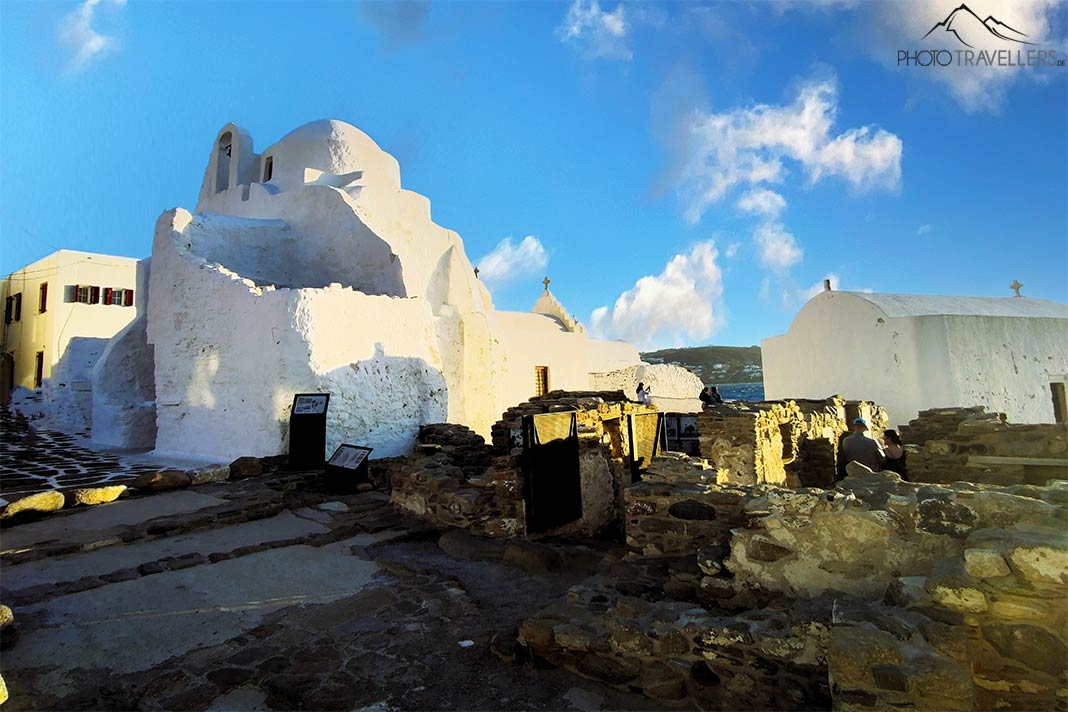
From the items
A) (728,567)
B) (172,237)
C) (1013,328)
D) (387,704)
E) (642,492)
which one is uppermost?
(172,237)

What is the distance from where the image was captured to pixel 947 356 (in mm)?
13742

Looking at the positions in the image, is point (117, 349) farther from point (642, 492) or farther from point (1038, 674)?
point (1038, 674)

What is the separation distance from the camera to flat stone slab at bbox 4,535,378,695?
119 inches

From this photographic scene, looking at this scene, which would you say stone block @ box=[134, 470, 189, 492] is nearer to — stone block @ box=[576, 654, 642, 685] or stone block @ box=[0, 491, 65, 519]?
stone block @ box=[0, 491, 65, 519]

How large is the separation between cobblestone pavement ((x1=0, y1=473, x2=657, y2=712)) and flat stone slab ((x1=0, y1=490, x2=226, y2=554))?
6.0 inches

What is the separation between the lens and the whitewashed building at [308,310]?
941 cm

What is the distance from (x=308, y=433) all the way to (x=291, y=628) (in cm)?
577

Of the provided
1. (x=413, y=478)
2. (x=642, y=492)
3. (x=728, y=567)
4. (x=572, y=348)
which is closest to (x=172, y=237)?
(x=413, y=478)

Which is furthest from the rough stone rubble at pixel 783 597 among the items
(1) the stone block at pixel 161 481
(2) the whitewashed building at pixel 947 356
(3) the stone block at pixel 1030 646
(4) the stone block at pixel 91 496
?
(2) the whitewashed building at pixel 947 356

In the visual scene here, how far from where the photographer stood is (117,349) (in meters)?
12.9

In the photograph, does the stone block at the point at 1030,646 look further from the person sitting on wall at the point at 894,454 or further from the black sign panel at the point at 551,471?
the person sitting on wall at the point at 894,454

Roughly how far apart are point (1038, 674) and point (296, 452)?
8.78 m

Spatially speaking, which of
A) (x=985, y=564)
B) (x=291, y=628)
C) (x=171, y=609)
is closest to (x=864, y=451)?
Result: (x=985, y=564)

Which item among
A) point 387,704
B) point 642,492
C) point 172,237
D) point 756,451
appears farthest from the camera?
point 172,237
